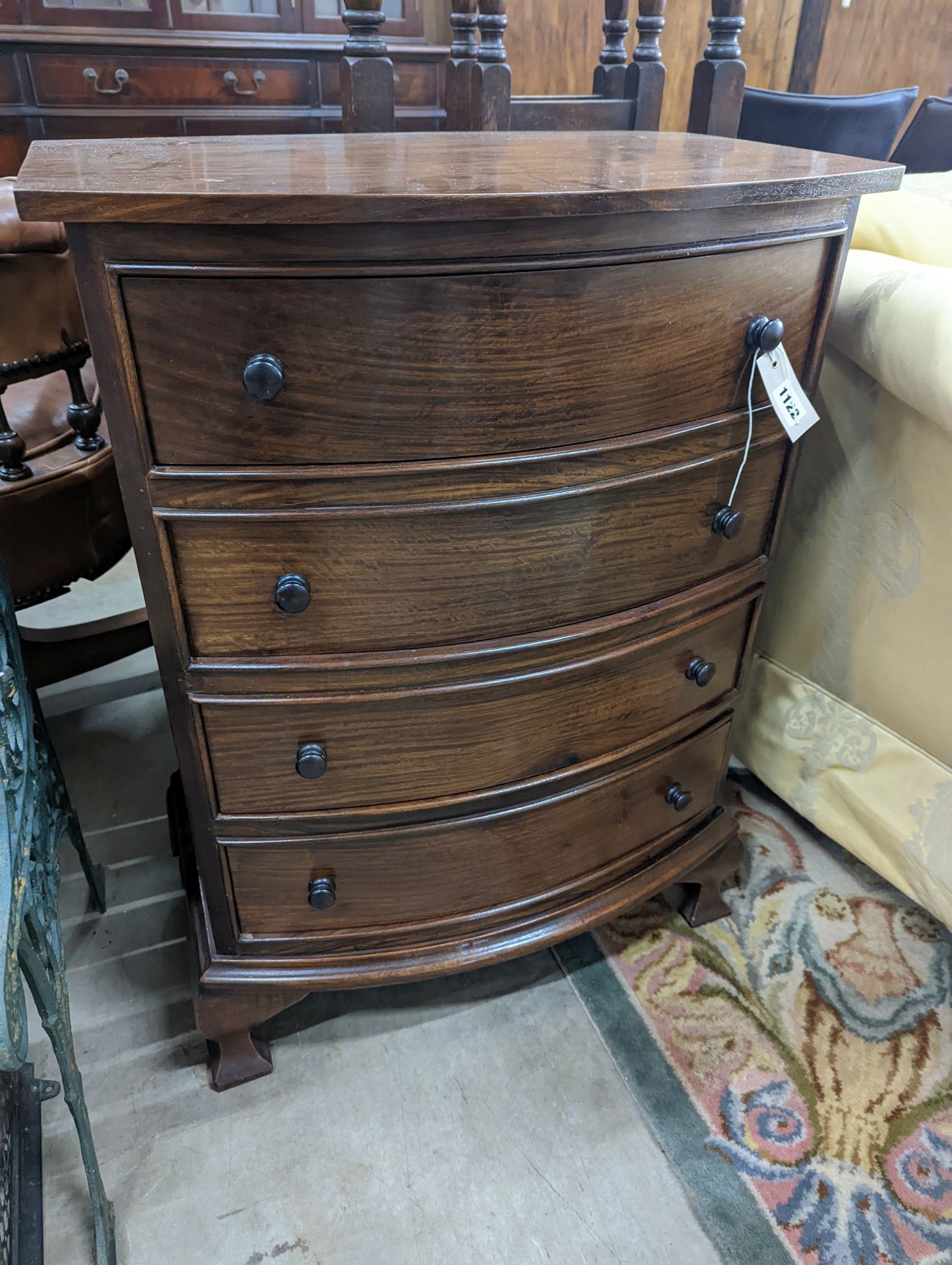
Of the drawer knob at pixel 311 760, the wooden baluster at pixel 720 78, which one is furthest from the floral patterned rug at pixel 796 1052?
the wooden baluster at pixel 720 78

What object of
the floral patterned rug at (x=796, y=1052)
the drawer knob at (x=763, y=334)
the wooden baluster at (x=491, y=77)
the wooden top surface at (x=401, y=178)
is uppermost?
the wooden baluster at (x=491, y=77)

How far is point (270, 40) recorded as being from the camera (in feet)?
8.06

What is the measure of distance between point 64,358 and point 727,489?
75cm

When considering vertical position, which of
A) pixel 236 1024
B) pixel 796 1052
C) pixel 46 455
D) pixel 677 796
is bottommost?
pixel 796 1052

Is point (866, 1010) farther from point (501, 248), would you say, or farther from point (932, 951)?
point (501, 248)

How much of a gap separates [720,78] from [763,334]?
0.68m

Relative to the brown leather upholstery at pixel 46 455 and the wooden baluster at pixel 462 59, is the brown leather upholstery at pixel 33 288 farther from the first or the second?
the wooden baluster at pixel 462 59

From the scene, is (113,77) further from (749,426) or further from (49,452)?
(749,426)

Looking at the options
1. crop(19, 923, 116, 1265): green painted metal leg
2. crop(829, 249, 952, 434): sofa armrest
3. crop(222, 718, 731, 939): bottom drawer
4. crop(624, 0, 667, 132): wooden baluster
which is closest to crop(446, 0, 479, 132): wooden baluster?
crop(624, 0, 667, 132): wooden baluster

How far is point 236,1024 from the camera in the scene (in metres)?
1.04

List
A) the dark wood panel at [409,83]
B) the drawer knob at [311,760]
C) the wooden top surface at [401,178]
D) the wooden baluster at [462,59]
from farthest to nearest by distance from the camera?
the dark wood panel at [409,83]
the wooden baluster at [462,59]
the drawer knob at [311,760]
the wooden top surface at [401,178]

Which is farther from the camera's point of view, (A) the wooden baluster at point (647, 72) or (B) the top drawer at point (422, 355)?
(A) the wooden baluster at point (647, 72)

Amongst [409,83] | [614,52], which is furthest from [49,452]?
[409,83]

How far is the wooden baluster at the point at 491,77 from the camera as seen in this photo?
3.63 feet
